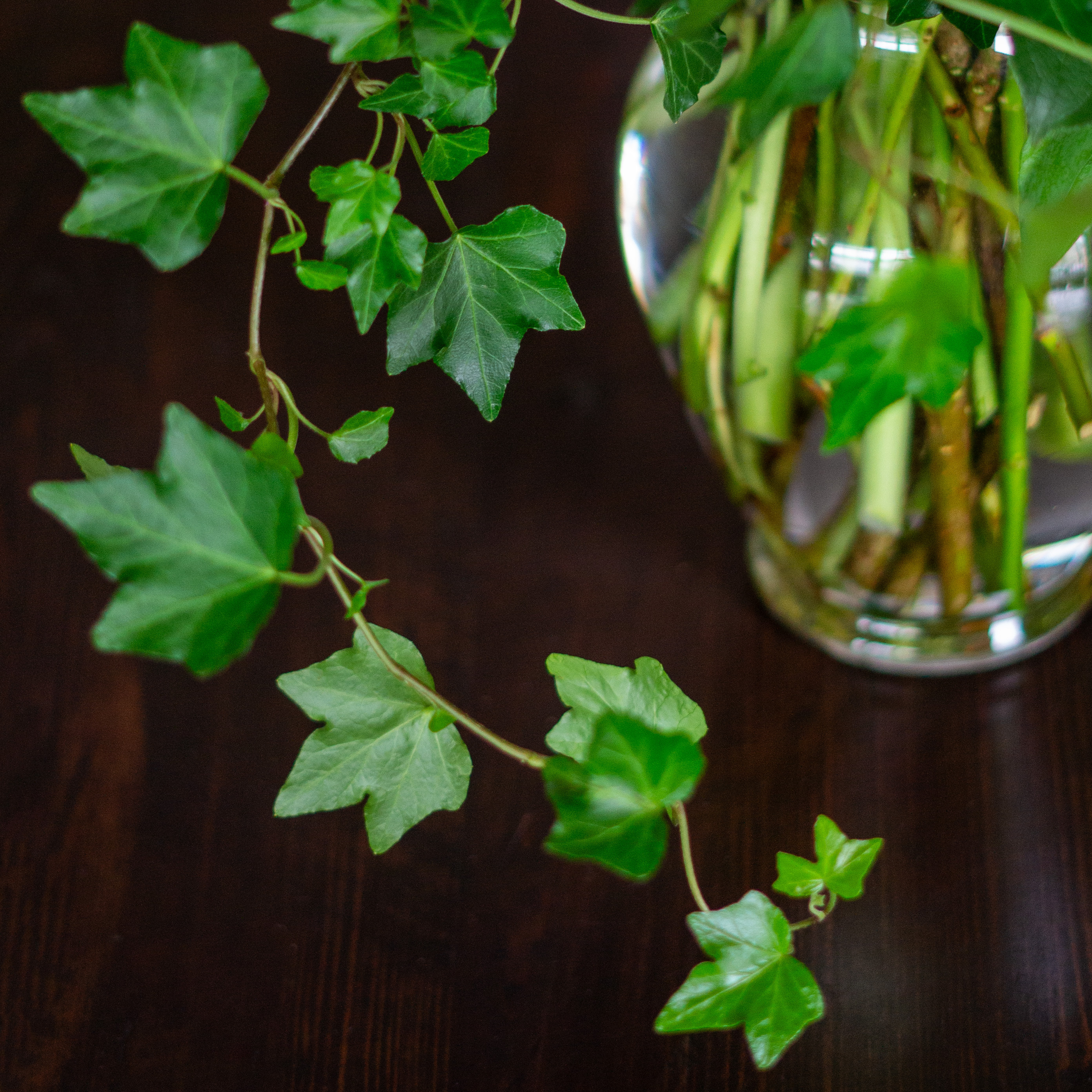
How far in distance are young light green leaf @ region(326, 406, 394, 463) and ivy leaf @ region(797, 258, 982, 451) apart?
94mm

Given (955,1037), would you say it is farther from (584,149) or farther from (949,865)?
(584,149)

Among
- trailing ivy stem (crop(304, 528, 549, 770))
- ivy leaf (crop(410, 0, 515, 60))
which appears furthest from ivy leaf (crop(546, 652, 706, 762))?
ivy leaf (crop(410, 0, 515, 60))

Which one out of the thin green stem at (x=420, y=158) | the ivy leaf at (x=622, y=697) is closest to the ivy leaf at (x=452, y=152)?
the thin green stem at (x=420, y=158)

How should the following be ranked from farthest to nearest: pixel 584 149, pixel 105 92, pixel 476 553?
pixel 584 149 → pixel 476 553 → pixel 105 92

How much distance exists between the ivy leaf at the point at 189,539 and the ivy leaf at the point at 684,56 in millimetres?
131

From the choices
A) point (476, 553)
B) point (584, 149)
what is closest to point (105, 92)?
point (476, 553)

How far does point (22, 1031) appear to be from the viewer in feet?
1.18

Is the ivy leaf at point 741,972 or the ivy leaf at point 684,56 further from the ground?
the ivy leaf at point 684,56

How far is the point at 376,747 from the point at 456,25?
0.51 feet

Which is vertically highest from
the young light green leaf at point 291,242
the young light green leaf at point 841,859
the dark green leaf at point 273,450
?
the young light green leaf at point 291,242

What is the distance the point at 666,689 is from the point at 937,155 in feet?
0.54

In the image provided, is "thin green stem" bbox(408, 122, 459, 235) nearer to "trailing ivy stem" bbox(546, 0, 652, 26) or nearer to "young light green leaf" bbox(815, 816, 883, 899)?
"trailing ivy stem" bbox(546, 0, 652, 26)

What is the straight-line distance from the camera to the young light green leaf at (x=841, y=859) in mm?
252

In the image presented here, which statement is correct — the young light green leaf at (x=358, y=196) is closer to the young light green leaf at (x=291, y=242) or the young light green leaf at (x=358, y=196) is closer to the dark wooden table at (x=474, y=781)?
the young light green leaf at (x=291, y=242)
